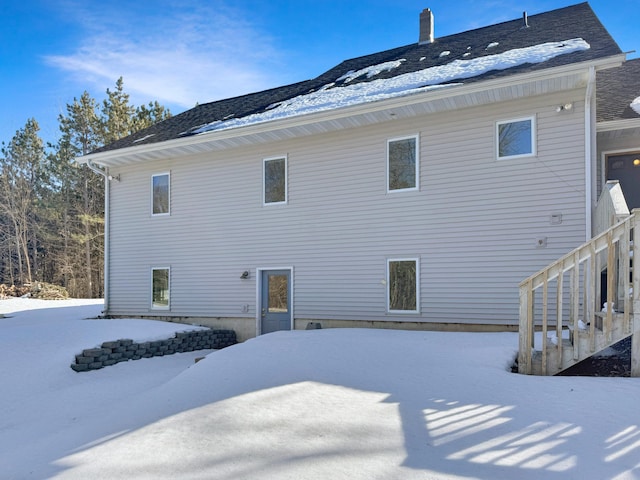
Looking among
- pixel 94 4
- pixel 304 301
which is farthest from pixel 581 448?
pixel 94 4

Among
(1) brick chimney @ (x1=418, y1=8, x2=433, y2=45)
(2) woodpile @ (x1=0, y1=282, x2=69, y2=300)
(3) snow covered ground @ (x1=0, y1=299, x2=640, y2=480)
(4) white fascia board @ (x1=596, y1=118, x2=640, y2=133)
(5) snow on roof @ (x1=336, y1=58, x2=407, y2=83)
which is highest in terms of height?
(1) brick chimney @ (x1=418, y1=8, x2=433, y2=45)

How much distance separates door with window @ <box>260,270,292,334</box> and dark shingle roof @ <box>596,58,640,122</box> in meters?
6.90

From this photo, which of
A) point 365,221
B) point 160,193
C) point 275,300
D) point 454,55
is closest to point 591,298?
point 365,221

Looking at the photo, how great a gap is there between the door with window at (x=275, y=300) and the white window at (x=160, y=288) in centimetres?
277

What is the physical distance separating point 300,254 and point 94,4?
8.98m

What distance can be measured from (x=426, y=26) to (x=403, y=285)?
7005 mm

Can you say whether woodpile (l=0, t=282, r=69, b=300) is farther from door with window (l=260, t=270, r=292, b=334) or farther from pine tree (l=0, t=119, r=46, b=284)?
door with window (l=260, t=270, r=292, b=334)

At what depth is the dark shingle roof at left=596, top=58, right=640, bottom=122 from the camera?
859cm

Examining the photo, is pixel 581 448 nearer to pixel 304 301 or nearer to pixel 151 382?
pixel 151 382

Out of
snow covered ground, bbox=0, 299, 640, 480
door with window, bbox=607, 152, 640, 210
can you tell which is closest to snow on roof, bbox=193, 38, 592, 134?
door with window, bbox=607, 152, 640, 210

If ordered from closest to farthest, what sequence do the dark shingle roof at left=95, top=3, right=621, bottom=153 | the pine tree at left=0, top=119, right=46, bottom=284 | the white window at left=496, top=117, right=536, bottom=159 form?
1. the dark shingle roof at left=95, top=3, right=621, bottom=153
2. the white window at left=496, top=117, right=536, bottom=159
3. the pine tree at left=0, top=119, right=46, bottom=284

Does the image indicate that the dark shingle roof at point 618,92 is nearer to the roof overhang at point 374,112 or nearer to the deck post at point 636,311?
the roof overhang at point 374,112

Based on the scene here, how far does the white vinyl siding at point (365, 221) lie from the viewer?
789 cm

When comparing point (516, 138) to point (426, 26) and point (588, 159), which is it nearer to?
point (588, 159)
